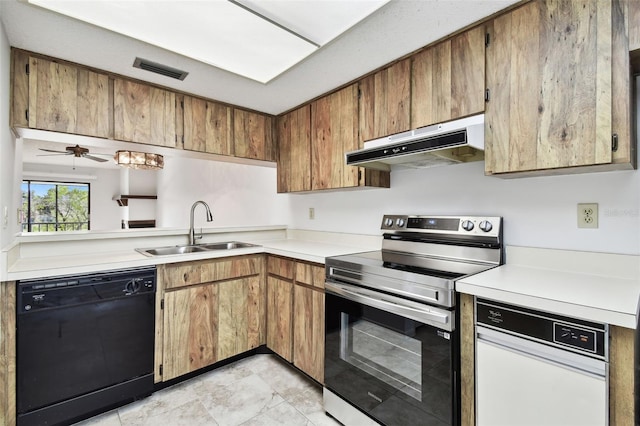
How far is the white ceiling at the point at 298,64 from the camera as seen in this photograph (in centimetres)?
145

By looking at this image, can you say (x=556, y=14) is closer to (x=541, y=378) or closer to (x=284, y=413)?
(x=541, y=378)

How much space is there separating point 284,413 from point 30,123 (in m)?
2.35

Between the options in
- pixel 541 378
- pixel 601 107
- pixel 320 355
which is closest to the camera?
pixel 541 378

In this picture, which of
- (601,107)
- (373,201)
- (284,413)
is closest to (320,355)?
(284,413)

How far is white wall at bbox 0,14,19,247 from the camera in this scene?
1.53 m

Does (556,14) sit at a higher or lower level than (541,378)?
higher

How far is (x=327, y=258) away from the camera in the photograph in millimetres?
1906

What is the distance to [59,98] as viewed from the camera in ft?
6.19

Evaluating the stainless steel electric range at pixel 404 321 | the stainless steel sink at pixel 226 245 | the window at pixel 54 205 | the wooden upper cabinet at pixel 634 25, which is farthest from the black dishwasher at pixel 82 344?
the window at pixel 54 205

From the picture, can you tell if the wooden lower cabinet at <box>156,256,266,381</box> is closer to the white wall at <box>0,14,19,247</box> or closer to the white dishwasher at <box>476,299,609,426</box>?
the white wall at <box>0,14,19,247</box>

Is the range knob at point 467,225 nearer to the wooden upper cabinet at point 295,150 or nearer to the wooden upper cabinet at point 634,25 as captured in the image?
the wooden upper cabinet at point 634,25

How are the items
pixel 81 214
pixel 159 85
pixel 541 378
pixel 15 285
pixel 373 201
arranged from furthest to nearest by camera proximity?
pixel 81 214 < pixel 373 201 < pixel 159 85 < pixel 15 285 < pixel 541 378

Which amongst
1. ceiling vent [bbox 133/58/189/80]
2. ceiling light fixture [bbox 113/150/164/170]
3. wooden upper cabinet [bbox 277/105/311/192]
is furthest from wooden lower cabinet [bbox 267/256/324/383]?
ceiling light fixture [bbox 113/150/164/170]

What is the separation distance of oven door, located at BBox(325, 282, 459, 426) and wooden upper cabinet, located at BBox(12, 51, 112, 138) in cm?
194
